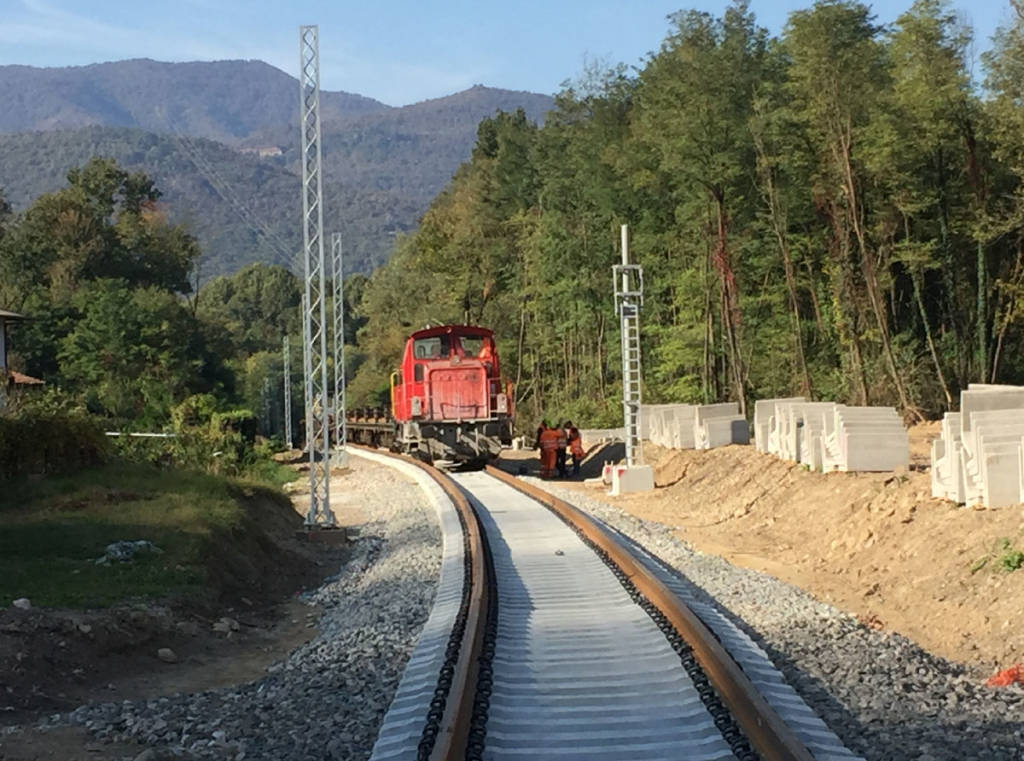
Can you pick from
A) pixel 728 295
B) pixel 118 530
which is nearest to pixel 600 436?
pixel 728 295

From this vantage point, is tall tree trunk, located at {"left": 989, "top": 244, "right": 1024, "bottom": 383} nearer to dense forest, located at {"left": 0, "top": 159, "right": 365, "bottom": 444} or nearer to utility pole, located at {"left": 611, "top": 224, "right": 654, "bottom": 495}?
utility pole, located at {"left": 611, "top": 224, "right": 654, "bottom": 495}

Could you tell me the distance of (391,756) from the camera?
5.57 metres

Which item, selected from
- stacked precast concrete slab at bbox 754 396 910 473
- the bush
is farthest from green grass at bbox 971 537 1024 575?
the bush

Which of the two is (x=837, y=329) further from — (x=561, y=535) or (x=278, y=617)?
(x=278, y=617)

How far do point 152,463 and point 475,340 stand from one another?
11074 mm

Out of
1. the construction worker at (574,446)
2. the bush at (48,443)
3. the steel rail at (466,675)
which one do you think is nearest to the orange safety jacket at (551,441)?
the construction worker at (574,446)

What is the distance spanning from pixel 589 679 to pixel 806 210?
29910mm

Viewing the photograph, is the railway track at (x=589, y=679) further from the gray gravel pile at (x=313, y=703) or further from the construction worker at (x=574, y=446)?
the construction worker at (x=574, y=446)

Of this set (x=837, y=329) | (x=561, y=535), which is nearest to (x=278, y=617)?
(x=561, y=535)

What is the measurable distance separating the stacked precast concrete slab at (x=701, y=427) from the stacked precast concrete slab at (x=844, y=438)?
19.0 ft

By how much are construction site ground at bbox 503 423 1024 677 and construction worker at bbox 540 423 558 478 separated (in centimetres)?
674

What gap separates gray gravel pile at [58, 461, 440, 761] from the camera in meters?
6.07

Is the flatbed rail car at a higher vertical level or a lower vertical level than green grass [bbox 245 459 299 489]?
higher

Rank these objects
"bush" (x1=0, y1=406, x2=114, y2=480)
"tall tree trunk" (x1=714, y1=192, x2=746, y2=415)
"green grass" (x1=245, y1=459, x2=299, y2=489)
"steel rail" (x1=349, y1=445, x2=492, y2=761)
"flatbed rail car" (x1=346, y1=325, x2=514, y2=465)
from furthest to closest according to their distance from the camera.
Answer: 1. "tall tree trunk" (x1=714, y1=192, x2=746, y2=415)
2. "flatbed rail car" (x1=346, y1=325, x2=514, y2=465)
3. "green grass" (x1=245, y1=459, x2=299, y2=489)
4. "bush" (x1=0, y1=406, x2=114, y2=480)
5. "steel rail" (x1=349, y1=445, x2=492, y2=761)
